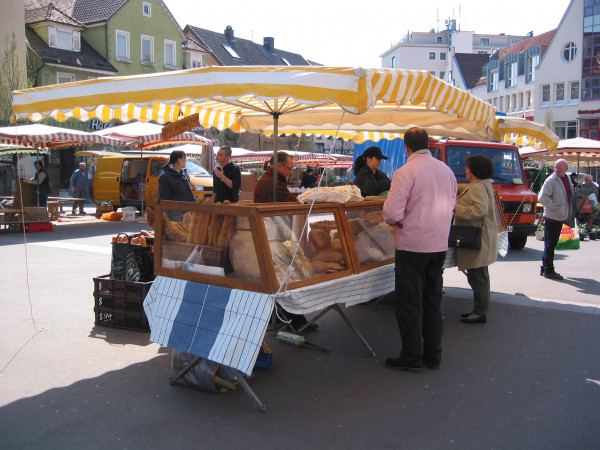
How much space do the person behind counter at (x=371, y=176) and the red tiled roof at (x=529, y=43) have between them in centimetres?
4575

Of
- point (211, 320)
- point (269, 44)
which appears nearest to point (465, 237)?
point (211, 320)

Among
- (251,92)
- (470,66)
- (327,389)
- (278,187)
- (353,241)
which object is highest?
(470,66)

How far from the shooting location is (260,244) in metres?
3.96

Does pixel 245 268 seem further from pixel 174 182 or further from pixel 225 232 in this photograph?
pixel 174 182

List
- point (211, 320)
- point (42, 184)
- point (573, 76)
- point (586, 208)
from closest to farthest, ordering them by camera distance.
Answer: point (211, 320) < point (586, 208) < point (42, 184) < point (573, 76)

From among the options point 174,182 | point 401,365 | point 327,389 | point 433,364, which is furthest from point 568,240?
point 327,389

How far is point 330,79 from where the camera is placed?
14.1 ft

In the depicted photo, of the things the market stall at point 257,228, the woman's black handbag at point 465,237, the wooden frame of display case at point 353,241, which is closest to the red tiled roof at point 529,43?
the woman's black handbag at point 465,237

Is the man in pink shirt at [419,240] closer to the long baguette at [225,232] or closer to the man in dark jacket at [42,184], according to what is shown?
the long baguette at [225,232]

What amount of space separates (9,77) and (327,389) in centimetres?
2608

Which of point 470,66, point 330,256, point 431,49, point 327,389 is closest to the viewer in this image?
Result: point 327,389

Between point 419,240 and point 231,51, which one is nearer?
point 419,240

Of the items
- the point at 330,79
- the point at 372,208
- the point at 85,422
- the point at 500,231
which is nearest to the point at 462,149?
the point at 500,231

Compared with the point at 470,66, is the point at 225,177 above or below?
below
